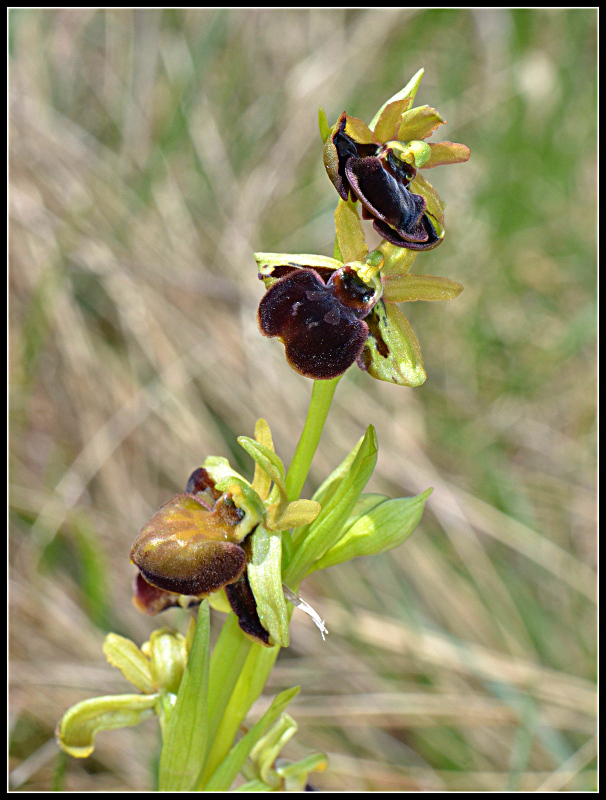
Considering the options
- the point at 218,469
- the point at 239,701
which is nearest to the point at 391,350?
the point at 218,469

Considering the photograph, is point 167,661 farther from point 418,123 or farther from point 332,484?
point 418,123

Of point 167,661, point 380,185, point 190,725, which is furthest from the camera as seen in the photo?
point 167,661

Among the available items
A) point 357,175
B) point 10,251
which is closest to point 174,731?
point 357,175

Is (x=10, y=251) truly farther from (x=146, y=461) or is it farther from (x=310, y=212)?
(x=310, y=212)

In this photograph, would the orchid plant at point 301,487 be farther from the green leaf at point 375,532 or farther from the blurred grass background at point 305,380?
the blurred grass background at point 305,380

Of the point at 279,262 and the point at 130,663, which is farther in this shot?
the point at 130,663

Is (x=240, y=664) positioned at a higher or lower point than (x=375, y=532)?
lower

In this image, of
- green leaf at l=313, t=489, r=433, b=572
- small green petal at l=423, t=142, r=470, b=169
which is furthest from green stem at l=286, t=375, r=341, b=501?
small green petal at l=423, t=142, r=470, b=169
